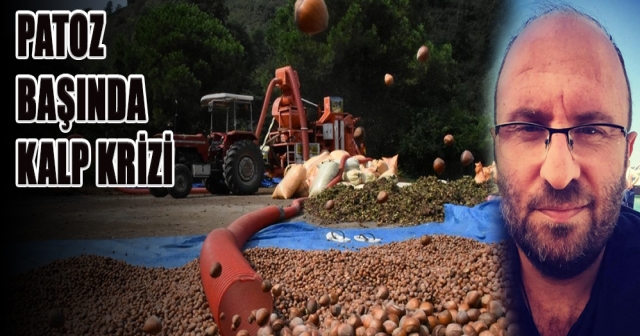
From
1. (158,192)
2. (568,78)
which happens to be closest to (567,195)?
(568,78)

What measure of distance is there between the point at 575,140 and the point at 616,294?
25cm

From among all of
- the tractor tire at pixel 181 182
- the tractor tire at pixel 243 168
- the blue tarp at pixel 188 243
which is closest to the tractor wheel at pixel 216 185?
the tractor tire at pixel 243 168

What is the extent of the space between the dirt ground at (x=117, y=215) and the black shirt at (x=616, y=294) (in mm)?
3602

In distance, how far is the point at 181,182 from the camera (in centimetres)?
705

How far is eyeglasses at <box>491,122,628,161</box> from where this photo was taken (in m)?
0.87

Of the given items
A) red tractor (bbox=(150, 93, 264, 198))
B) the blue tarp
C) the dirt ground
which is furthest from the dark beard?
red tractor (bbox=(150, 93, 264, 198))

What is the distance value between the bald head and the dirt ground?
360 cm

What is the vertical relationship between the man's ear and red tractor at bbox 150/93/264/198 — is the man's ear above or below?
above

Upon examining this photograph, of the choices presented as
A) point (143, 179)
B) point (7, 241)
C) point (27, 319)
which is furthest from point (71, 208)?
point (27, 319)

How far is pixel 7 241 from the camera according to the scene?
365cm

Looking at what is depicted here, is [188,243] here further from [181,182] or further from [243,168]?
[243,168]

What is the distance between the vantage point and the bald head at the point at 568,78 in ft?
2.86

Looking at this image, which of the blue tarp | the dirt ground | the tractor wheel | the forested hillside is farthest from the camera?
the forested hillside

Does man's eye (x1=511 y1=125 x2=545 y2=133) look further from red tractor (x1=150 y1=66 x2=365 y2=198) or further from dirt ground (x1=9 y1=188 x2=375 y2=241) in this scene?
red tractor (x1=150 y1=66 x2=365 y2=198)
